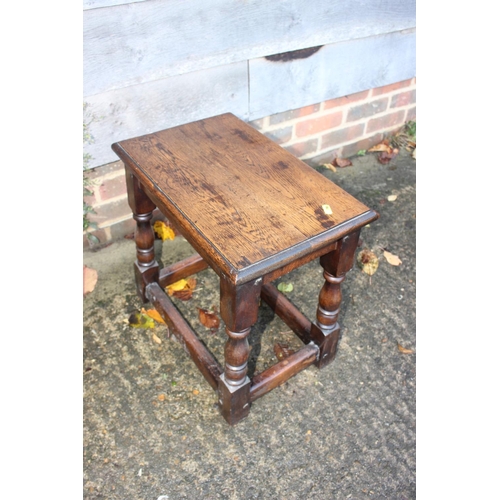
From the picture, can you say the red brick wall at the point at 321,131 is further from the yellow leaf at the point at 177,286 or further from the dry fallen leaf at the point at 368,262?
the dry fallen leaf at the point at 368,262

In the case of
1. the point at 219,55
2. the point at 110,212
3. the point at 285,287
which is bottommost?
the point at 285,287

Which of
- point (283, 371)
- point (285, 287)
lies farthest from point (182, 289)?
point (283, 371)

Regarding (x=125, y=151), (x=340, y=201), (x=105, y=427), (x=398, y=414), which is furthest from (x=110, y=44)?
(x=398, y=414)

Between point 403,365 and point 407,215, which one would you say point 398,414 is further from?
point 407,215

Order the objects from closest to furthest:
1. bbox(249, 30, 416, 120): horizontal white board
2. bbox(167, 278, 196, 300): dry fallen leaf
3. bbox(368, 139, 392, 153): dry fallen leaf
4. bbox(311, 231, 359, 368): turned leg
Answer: bbox(311, 231, 359, 368): turned leg → bbox(167, 278, 196, 300): dry fallen leaf → bbox(249, 30, 416, 120): horizontal white board → bbox(368, 139, 392, 153): dry fallen leaf

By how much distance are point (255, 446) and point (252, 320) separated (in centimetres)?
56

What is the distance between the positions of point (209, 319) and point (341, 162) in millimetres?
1536

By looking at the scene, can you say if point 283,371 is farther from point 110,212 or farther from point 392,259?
point 110,212

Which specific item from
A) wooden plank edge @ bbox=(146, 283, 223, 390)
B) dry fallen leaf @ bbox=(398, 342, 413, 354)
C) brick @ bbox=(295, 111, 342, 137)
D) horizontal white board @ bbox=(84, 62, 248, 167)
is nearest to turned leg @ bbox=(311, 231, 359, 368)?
dry fallen leaf @ bbox=(398, 342, 413, 354)

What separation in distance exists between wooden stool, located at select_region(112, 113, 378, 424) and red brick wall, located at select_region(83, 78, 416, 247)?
0.44 metres

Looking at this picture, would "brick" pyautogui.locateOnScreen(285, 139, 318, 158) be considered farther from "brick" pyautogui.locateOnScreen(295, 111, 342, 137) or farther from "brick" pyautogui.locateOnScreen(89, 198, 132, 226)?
"brick" pyautogui.locateOnScreen(89, 198, 132, 226)

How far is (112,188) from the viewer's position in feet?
8.17

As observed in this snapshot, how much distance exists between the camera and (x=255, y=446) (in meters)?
1.86

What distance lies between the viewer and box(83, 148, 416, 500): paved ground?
1.76 metres
